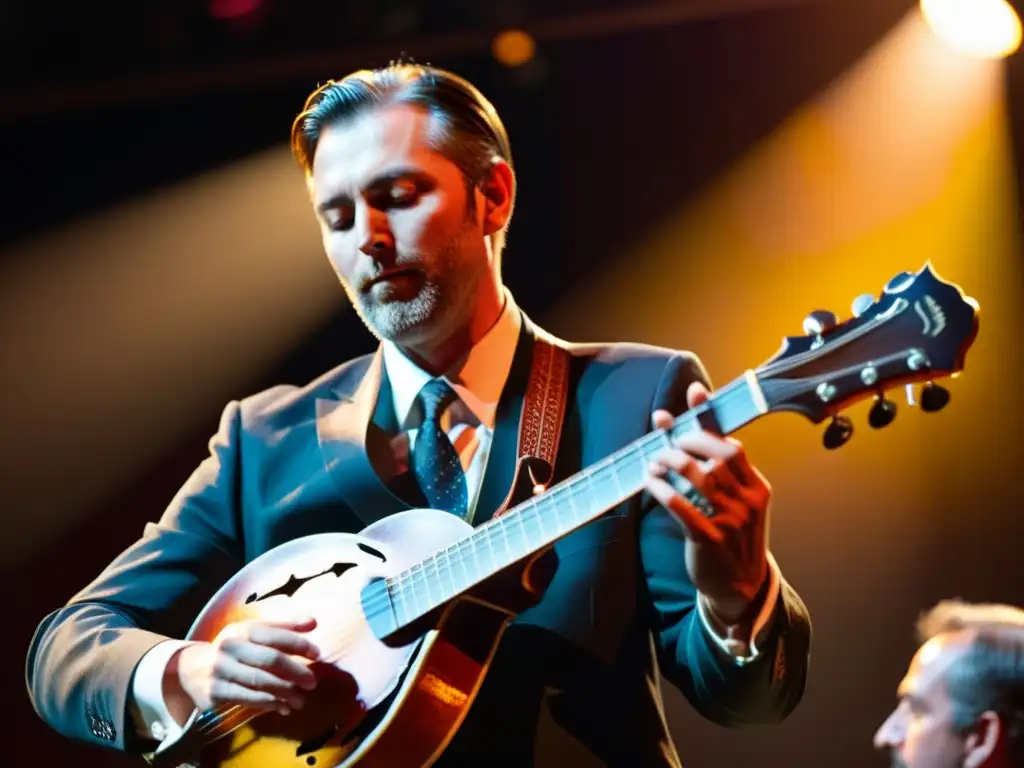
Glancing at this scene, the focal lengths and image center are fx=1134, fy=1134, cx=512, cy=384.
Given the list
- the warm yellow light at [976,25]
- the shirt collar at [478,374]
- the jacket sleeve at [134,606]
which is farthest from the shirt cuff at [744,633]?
the warm yellow light at [976,25]

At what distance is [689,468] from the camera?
1.63 metres

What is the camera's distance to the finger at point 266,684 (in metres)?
1.97

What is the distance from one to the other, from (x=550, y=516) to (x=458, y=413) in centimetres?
50

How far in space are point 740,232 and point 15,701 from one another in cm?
205

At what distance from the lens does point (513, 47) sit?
2.90m

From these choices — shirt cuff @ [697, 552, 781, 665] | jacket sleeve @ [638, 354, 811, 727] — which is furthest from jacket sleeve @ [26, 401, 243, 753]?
shirt cuff @ [697, 552, 781, 665]

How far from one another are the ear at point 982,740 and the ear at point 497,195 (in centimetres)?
132

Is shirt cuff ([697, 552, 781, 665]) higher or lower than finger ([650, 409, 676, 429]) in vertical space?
lower

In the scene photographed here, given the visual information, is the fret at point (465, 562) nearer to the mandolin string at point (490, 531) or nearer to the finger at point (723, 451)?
the mandolin string at point (490, 531)

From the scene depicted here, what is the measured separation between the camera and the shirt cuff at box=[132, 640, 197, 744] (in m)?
2.15

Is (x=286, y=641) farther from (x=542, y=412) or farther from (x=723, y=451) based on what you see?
(x=723, y=451)

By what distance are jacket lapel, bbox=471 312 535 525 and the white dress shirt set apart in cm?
1

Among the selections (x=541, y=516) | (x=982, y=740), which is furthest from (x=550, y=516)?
(x=982, y=740)

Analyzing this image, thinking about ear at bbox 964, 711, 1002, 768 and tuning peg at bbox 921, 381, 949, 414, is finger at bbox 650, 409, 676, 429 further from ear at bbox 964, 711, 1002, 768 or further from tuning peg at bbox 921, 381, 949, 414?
ear at bbox 964, 711, 1002, 768
